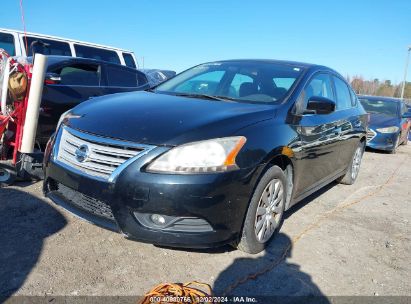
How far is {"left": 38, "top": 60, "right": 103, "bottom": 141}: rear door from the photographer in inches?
207

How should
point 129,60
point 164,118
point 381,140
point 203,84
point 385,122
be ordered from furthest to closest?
1. point 129,60
2. point 385,122
3. point 381,140
4. point 203,84
5. point 164,118

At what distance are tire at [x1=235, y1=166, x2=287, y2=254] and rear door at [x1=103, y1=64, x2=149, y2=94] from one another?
3879 mm

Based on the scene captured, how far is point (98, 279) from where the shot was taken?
2637mm

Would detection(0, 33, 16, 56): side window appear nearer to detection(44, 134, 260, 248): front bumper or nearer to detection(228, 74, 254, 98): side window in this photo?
detection(228, 74, 254, 98): side window

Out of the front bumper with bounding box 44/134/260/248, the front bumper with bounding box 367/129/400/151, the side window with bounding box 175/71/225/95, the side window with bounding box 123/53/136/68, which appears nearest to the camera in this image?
the front bumper with bounding box 44/134/260/248

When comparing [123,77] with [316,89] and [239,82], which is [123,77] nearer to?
[239,82]

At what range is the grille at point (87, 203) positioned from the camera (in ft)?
8.78

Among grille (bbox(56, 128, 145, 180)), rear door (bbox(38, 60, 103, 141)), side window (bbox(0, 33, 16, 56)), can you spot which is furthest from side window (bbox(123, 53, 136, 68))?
grille (bbox(56, 128, 145, 180))

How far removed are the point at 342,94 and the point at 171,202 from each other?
3.45m

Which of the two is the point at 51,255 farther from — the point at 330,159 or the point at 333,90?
the point at 333,90

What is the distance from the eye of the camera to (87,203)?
110 inches

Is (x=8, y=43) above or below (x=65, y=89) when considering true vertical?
above

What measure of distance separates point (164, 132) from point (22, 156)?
98.8 inches

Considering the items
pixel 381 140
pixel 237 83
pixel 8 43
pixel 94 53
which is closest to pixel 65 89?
pixel 237 83
